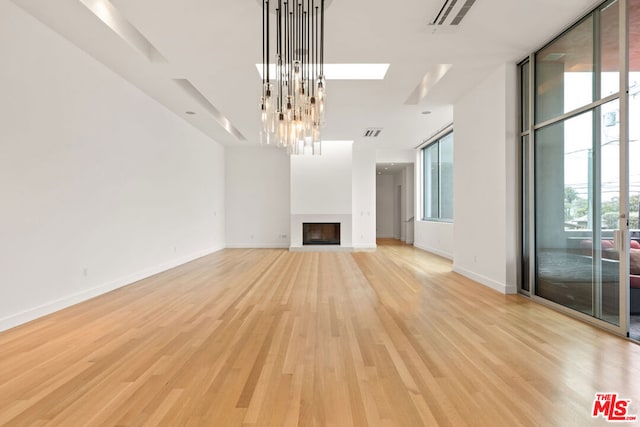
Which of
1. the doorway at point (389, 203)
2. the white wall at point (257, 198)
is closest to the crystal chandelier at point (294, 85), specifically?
the white wall at point (257, 198)

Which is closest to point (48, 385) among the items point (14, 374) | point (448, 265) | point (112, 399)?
point (14, 374)

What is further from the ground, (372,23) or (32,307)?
(372,23)

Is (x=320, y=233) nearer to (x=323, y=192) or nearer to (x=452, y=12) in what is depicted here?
(x=323, y=192)

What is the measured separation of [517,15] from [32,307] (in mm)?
6106

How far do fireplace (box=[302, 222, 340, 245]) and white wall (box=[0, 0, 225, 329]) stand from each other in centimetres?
472

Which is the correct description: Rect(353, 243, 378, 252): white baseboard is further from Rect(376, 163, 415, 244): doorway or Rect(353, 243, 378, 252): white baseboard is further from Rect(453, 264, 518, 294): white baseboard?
Rect(453, 264, 518, 294): white baseboard

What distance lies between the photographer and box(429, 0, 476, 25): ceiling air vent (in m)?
3.49

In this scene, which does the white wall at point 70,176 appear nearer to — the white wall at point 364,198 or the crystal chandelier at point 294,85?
the crystal chandelier at point 294,85

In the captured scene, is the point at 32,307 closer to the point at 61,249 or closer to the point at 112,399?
the point at 61,249

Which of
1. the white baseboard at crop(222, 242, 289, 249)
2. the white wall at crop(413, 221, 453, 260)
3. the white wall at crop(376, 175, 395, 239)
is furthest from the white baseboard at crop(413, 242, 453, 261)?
the white wall at crop(376, 175, 395, 239)

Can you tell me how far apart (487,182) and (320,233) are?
6.24m

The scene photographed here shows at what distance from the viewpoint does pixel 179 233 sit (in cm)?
783

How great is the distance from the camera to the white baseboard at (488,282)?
491cm

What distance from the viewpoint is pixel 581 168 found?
3.78 metres
